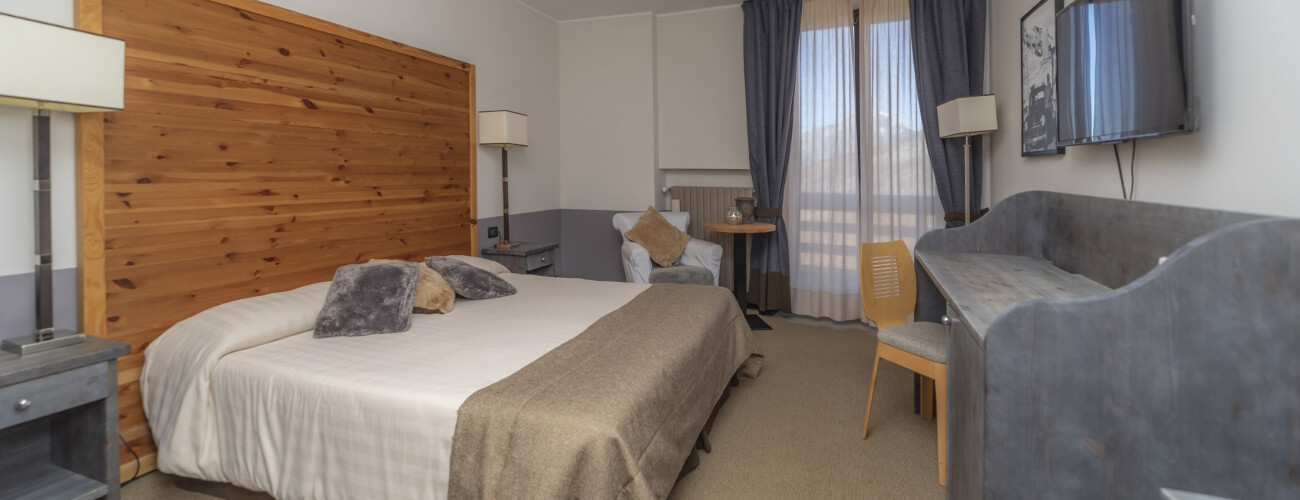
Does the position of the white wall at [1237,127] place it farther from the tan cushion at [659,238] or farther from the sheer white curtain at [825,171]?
the tan cushion at [659,238]

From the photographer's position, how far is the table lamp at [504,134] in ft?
13.8

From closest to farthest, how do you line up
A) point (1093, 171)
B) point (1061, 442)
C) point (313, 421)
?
point (1061, 442)
point (313, 421)
point (1093, 171)

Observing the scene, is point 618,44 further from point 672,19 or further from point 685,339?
point 685,339

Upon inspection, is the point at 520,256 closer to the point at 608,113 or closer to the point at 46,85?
the point at 608,113

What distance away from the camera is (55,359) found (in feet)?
5.85

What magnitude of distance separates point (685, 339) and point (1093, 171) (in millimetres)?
1726

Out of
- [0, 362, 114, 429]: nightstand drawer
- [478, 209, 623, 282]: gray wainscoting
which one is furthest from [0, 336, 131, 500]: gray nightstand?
[478, 209, 623, 282]: gray wainscoting

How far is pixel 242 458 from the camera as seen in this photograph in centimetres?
202

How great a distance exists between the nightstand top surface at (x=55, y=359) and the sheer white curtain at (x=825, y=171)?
432 cm

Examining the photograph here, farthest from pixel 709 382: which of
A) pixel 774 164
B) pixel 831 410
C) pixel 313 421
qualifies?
pixel 774 164

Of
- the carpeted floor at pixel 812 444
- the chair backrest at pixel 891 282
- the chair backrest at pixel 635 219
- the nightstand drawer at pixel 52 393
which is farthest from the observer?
the chair backrest at pixel 635 219

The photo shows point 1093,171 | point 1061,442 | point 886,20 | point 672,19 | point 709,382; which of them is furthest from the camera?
point 672,19

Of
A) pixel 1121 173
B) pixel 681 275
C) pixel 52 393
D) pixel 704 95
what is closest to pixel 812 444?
pixel 1121 173


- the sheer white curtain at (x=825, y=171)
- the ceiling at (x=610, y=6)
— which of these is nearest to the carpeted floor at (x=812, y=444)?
the sheer white curtain at (x=825, y=171)
